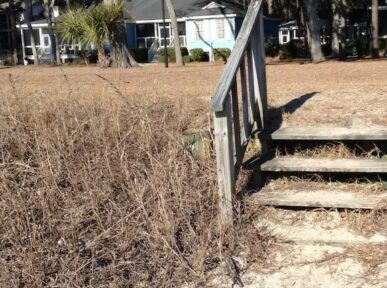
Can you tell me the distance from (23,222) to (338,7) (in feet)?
94.5

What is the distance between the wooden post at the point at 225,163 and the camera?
184 inches

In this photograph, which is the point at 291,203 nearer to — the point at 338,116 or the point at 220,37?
the point at 338,116

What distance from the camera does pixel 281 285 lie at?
416 cm

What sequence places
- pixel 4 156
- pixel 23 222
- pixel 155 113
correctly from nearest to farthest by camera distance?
pixel 23 222
pixel 4 156
pixel 155 113

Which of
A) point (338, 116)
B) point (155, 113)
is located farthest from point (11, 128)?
point (338, 116)

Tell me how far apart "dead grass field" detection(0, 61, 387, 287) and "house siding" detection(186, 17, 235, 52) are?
105 feet

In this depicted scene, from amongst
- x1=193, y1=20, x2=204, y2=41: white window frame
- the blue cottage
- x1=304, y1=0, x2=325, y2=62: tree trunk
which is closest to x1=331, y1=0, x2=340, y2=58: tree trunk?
x1=304, y1=0, x2=325, y2=62: tree trunk

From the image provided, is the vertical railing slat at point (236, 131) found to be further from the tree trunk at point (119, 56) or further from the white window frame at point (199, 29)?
the white window frame at point (199, 29)

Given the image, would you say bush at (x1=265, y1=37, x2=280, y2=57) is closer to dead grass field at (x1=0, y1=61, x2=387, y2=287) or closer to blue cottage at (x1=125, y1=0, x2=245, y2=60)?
blue cottage at (x1=125, y1=0, x2=245, y2=60)

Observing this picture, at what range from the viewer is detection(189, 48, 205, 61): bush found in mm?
35438

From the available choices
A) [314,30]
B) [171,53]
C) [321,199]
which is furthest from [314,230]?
[171,53]

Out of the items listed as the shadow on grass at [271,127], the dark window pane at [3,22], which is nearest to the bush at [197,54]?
the dark window pane at [3,22]

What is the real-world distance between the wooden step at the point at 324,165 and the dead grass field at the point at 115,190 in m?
0.51

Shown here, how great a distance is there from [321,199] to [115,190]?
1753 millimetres
